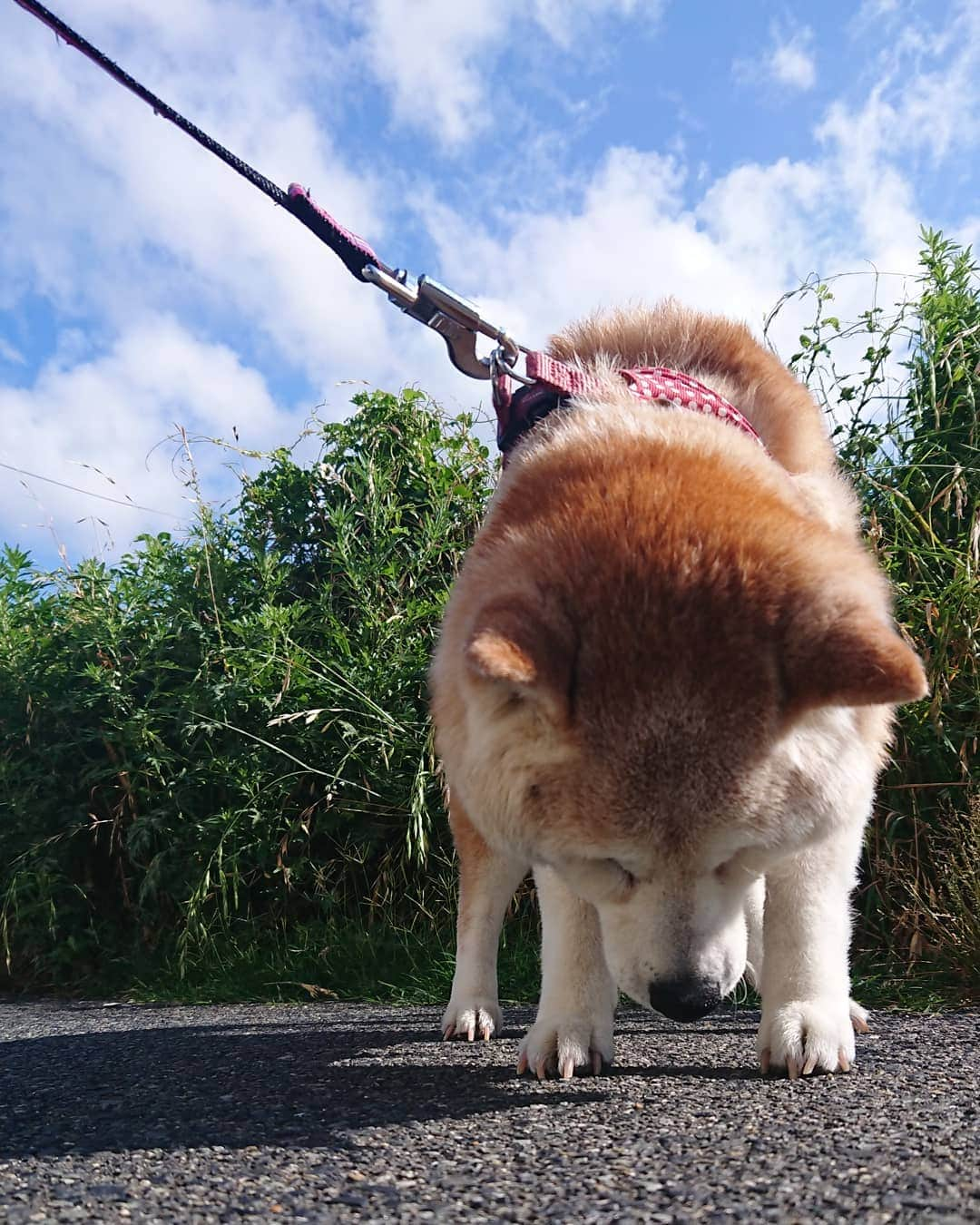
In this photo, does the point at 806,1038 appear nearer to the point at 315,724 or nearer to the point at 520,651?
the point at 520,651

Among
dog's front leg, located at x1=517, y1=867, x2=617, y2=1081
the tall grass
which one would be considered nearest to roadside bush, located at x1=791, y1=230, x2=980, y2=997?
the tall grass

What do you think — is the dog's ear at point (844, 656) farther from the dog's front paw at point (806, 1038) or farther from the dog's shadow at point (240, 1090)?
the dog's shadow at point (240, 1090)

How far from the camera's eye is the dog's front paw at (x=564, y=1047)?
227 cm

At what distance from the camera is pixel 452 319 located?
3.33m

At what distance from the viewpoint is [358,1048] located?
9.22 ft

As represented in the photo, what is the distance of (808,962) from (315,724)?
2703 mm

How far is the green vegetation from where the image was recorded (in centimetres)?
396

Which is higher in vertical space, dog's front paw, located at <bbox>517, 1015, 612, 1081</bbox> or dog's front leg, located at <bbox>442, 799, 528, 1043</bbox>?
dog's front leg, located at <bbox>442, 799, 528, 1043</bbox>

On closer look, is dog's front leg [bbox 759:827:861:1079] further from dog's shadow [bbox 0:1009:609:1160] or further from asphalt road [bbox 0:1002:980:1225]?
dog's shadow [bbox 0:1009:609:1160]

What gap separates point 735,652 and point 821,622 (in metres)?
0.16

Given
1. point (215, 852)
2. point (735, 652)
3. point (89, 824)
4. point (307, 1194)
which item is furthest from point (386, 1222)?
point (89, 824)

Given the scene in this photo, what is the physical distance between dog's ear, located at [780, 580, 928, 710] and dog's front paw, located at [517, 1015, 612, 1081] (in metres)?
0.90

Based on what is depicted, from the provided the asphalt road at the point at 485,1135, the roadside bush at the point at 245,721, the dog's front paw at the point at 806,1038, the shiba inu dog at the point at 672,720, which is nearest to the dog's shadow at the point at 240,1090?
the asphalt road at the point at 485,1135

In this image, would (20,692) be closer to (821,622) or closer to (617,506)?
(617,506)
